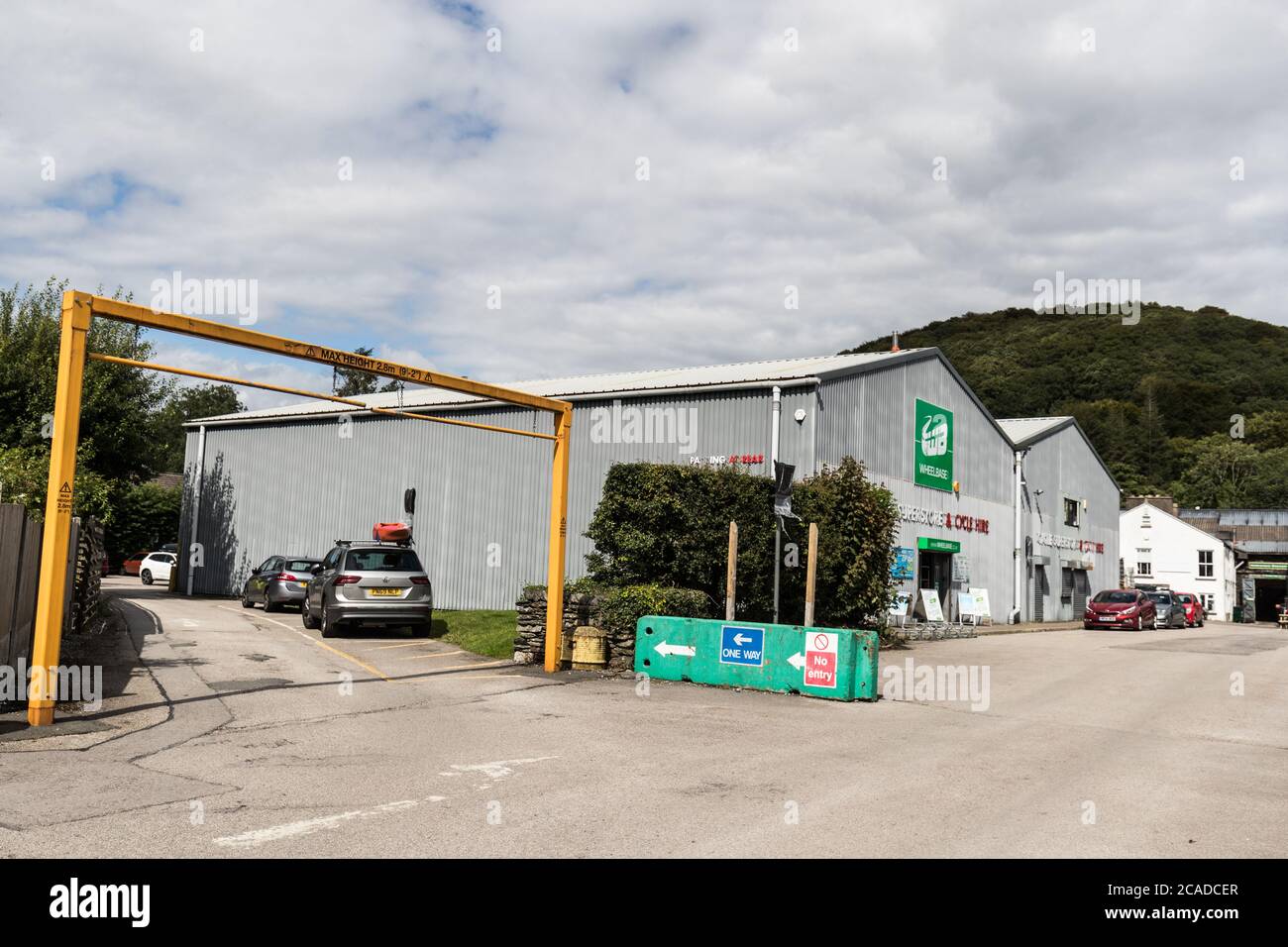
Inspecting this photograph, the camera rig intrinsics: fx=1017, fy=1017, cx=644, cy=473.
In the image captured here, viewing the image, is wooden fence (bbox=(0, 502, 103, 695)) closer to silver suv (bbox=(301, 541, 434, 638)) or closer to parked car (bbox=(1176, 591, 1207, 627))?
silver suv (bbox=(301, 541, 434, 638))

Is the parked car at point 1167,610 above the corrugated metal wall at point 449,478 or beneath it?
beneath

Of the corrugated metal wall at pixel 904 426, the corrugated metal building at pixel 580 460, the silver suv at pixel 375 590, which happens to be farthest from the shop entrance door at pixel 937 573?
the silver suv at pixel 375 590

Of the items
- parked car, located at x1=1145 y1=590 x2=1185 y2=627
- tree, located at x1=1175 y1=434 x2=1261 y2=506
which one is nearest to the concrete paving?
parked car, located at x1=1145 y1=590 x2=1185 y2=627

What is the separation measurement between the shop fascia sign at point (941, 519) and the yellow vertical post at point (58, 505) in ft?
66.9

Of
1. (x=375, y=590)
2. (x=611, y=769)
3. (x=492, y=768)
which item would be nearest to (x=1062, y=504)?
(x=375, y=590)

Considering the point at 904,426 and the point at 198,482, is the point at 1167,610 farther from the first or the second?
the point at 198,482

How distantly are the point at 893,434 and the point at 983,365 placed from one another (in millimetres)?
66524

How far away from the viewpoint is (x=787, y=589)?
63.6 feet

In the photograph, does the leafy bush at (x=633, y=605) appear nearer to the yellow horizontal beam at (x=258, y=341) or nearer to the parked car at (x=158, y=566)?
the yellow horizontal beam at (x=258, y=341)

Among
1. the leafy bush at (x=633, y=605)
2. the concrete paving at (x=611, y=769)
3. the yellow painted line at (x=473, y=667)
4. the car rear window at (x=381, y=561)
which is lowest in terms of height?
the concrete paving at (x=611, y=769)

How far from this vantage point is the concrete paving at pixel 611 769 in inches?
226

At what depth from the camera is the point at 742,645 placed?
13062mm
